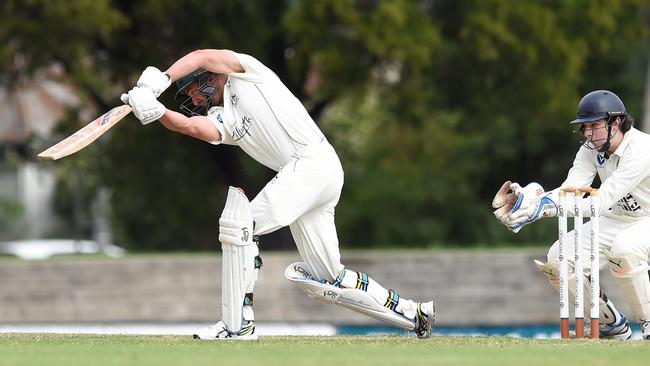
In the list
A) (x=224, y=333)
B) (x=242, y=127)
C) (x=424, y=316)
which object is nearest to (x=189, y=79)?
(x=242, y=127)

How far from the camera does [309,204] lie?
21.9 ft

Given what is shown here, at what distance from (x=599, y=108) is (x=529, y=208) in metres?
Answer: 0.71

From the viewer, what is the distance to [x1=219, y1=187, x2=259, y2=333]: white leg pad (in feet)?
21.7

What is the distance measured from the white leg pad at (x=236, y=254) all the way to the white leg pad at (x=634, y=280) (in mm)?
2121

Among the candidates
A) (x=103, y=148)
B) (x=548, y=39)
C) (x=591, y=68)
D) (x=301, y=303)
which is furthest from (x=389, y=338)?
(x=591, y=68)

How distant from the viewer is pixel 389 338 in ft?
23.7

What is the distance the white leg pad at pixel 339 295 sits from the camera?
686cm

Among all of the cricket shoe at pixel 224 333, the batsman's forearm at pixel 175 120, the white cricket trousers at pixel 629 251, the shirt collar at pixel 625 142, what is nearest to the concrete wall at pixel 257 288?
the white cricket trousers at pixel 629 251

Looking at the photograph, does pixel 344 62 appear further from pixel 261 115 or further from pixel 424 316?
pixel 261 115

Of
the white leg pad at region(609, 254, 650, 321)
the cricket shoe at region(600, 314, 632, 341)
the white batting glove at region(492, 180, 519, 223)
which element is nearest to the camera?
the white batting glove at region(492, 180, 519, 223)

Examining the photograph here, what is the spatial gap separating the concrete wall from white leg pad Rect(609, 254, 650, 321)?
6034 mm

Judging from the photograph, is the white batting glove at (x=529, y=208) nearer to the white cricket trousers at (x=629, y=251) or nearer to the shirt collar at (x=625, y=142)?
the white cricket trousers at (x=629, y=251)

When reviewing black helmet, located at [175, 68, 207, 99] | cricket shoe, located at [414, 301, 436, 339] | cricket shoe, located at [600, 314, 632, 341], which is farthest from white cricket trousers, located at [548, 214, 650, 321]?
black helmet, located at [175, 68, 207, 99]

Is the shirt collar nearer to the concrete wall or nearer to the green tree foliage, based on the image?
the concrete wall
